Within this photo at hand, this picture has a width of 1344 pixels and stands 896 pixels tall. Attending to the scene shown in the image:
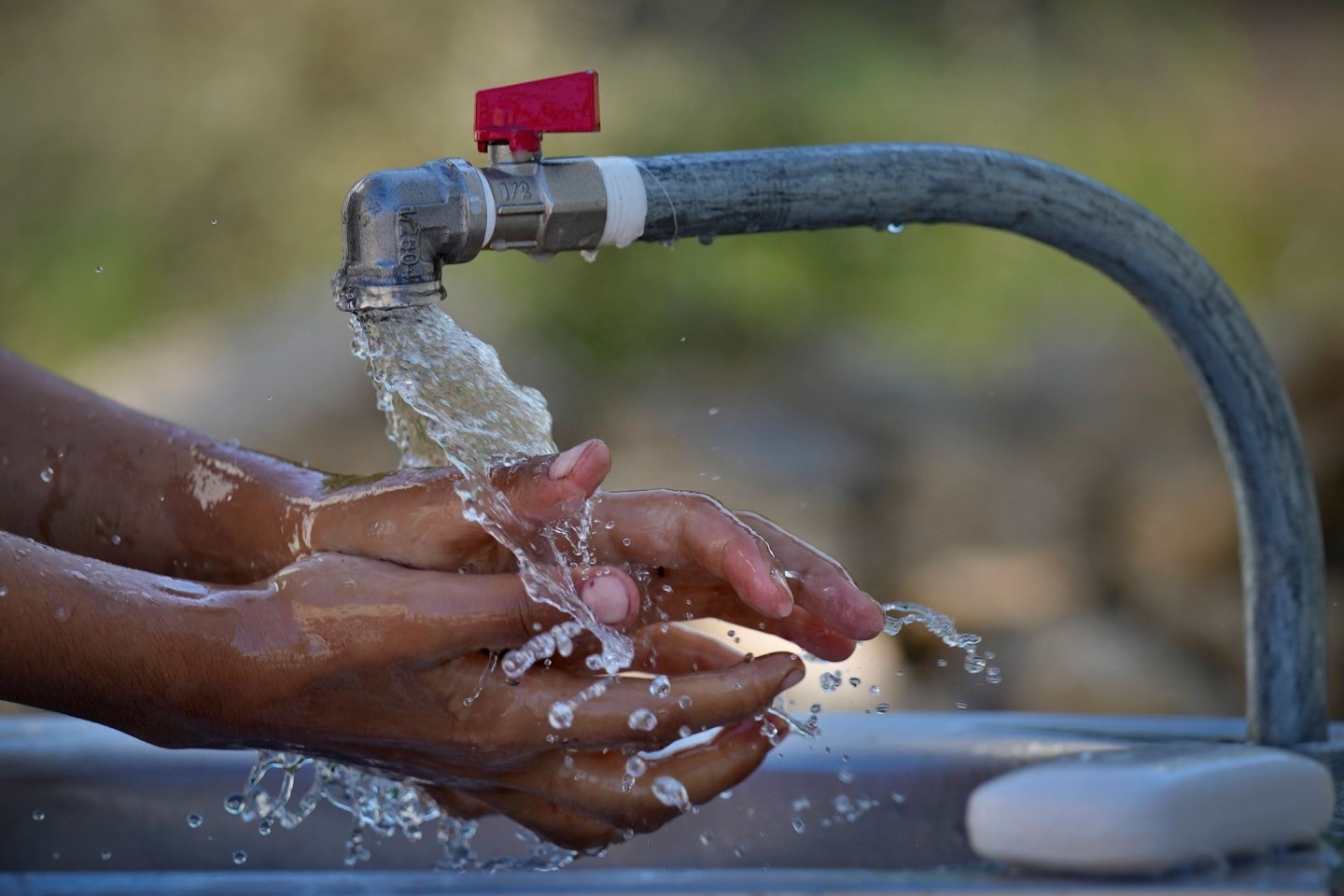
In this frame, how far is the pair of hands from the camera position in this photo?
0.65m

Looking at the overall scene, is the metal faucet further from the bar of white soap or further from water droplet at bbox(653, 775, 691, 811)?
water droplet at bbox(653, 775, 691, 811)

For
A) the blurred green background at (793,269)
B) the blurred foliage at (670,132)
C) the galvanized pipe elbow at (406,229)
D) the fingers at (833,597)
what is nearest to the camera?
the galvanized pipe elbow at (406,229)

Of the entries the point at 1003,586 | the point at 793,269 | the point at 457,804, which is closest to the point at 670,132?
the point at 793,269

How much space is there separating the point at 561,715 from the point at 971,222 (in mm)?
338

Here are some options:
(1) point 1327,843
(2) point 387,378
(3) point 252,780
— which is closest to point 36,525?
(3) point 252,780

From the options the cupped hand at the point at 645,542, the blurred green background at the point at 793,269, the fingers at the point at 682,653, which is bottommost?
the fingers at the point at 682,653

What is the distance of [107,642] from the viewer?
25.4 inches

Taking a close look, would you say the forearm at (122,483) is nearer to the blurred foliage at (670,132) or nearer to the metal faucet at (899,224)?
the metal faucet at (899,224)

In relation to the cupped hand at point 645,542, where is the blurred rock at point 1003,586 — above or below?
above

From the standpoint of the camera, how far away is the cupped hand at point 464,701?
64cm

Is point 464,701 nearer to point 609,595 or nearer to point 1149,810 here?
point 609,595

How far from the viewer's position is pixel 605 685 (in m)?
0.69

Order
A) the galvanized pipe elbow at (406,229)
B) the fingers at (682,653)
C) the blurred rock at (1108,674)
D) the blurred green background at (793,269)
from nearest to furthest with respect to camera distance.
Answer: the galvanized pipe elbow at (406,229) < the fingers at (682,653) < the blurred rock at (1108,674) < the blurred green background at (793,269)

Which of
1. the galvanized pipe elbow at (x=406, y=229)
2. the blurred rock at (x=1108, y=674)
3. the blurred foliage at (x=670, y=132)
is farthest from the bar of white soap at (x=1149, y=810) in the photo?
the blurred foliage at (x=670, y=132)
